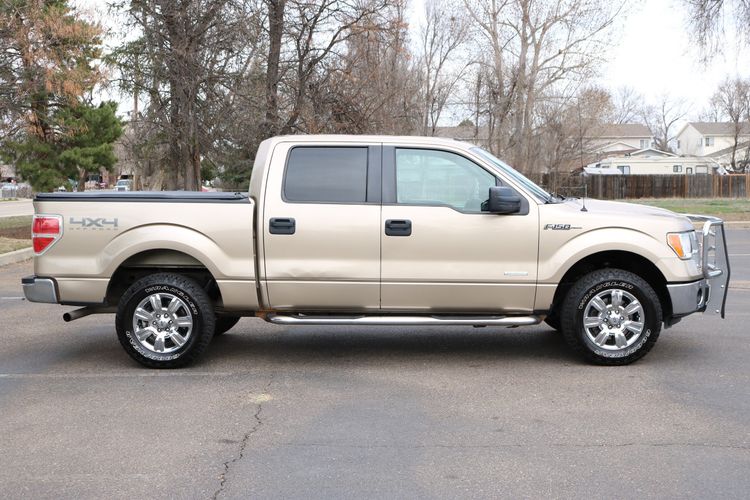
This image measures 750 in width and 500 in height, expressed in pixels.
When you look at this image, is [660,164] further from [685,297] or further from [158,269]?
[158,269]

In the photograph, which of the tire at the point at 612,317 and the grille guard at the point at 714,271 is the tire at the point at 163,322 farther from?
the grille guard at the point at 714,271

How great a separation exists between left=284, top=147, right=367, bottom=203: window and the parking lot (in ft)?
4.90

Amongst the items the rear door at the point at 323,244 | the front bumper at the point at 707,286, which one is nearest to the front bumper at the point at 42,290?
the rear door at the point at 323,244

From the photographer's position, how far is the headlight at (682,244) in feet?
21.5

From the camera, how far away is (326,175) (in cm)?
675

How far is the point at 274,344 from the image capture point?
7.73 m

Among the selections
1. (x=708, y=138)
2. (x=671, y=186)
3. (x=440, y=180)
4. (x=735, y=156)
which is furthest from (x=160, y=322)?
(x=708, y=138)

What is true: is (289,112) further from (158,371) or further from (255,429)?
(255,429)

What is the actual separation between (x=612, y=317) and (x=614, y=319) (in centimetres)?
2

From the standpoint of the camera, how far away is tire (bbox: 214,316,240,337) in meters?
7.91

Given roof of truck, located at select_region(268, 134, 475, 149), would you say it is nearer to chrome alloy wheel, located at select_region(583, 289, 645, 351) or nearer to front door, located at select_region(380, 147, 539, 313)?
front door, located at select_region(380, 147, 539, 313)

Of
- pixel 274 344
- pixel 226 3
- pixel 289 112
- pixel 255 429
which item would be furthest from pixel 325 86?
pixel 255 429

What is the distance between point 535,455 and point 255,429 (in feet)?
5.91

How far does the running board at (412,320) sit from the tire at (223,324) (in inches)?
54.5
